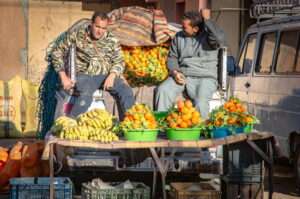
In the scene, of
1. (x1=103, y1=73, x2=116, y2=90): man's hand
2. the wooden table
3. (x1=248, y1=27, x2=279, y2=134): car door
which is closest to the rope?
(x1=103, y1=73, x2=116, y2=90): man's hand

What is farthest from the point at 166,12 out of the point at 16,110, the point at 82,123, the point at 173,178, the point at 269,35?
the point at 82,123

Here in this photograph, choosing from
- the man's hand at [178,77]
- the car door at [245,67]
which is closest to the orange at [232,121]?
the man's hand at [178,77]

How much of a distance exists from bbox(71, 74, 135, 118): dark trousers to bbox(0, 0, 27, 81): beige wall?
12.4m

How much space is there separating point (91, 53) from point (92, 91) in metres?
0.66

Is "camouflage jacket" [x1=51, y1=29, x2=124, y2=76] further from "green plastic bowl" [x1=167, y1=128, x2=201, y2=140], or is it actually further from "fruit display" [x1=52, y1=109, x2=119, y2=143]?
"green plastic bowl" [x1=167, y1=128, x2=201, y2=140]

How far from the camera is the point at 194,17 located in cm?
981

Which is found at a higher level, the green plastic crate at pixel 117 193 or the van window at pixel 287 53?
the van window at pixel 287 53

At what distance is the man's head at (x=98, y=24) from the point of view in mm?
9594

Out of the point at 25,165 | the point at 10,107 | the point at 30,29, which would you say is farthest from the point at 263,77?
Result: the point at 30,29

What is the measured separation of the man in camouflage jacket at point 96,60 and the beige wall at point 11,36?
12.0 meters

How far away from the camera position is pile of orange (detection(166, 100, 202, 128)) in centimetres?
731

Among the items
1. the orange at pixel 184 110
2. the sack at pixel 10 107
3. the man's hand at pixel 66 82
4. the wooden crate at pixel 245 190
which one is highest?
the man's hand at pixel 66 82

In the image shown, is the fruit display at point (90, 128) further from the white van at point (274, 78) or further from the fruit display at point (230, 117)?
the white van at point (274, 78)

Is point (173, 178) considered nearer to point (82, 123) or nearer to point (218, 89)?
point (218, 89)
